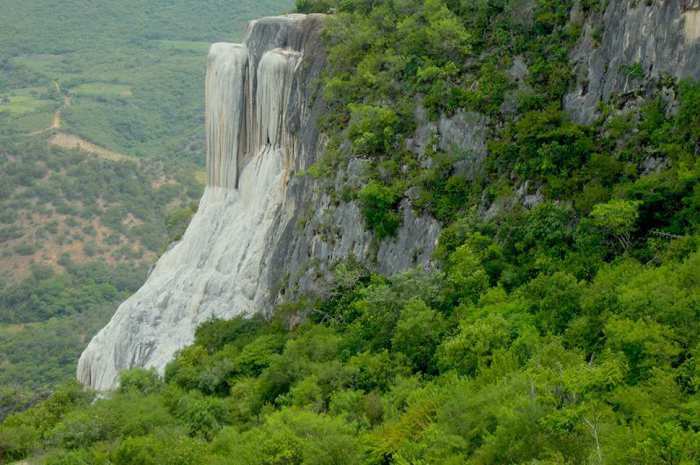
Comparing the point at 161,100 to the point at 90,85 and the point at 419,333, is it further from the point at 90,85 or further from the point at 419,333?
the point at 419,333

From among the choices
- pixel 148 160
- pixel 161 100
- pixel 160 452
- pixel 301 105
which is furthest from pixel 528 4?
pixel 161 100

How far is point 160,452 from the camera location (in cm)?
1912

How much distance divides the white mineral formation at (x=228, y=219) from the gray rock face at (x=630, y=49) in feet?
34.6

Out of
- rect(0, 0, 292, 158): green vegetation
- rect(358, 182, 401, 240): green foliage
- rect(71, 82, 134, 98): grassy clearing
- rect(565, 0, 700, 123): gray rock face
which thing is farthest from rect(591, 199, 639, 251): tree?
rect(71, 82, 134, 98): grassy clearing

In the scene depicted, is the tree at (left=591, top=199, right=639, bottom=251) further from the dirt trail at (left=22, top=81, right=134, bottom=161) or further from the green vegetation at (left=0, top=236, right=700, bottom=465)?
the dirt trail at (left=22, top=81, right=134, bottom=161)

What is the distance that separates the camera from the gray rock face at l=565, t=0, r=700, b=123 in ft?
66.5

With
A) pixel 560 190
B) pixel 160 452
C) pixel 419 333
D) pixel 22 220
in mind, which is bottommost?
pixel 22 220

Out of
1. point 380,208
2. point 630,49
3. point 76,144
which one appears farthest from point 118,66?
point 630,49

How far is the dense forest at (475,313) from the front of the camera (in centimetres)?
1605

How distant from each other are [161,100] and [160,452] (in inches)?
3955

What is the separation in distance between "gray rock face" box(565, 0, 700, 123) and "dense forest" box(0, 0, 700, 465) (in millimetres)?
319

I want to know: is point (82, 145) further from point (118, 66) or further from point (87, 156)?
point (118, 66)

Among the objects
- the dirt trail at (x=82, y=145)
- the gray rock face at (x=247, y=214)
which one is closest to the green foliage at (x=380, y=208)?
the gray rock face at (x=247, y=214)

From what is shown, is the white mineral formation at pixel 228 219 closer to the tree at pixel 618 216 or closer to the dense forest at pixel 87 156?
the dense forest at pixel 87 156
